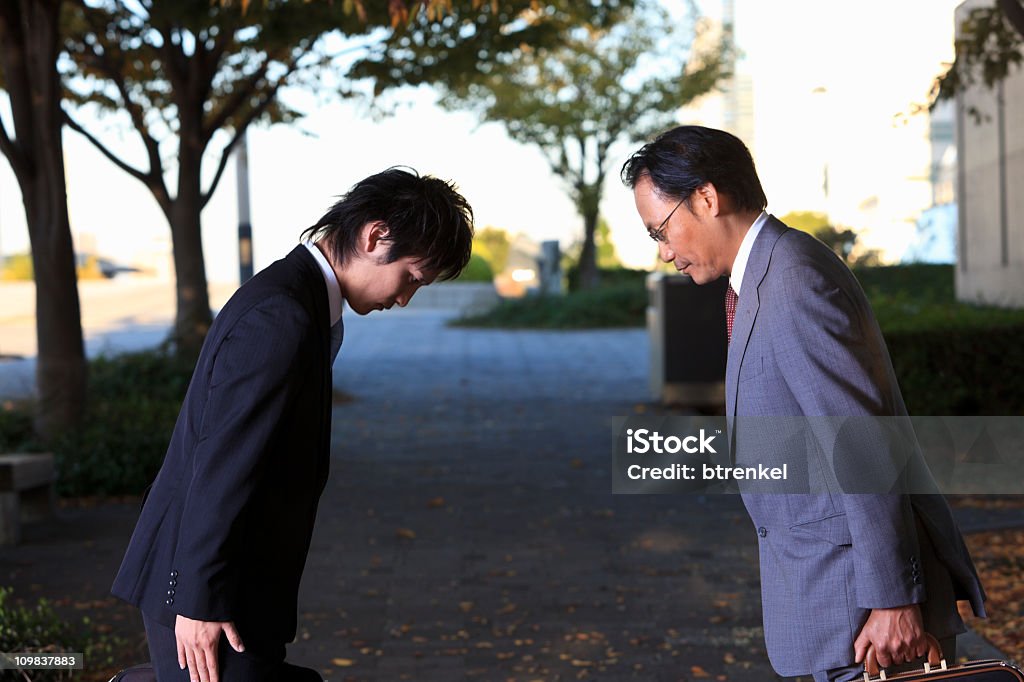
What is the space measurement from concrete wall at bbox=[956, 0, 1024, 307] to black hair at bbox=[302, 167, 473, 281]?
426 inches

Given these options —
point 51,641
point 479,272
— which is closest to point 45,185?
point 51,641

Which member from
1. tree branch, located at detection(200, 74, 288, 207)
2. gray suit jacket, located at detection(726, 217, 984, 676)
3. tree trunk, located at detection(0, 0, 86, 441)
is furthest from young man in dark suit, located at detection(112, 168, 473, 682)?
tree branch, located at detection(200, 74, 288, 207)

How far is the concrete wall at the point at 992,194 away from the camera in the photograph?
508 inches

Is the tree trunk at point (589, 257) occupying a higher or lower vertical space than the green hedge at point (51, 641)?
higher

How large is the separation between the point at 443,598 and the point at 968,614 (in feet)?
8.33

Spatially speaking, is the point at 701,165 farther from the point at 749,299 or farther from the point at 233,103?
the point at 233,103

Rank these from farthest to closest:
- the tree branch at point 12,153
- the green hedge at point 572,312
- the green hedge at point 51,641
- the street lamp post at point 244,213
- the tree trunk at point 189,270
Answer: the green hedge at point 572,312 < the street lamp post at point 244,213 < the tree trunk at point 189,270 < the tree branch at point 12,153 < the green hedge at point 51,641

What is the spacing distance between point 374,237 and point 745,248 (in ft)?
→ 2.51

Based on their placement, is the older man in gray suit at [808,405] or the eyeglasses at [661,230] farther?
the eyeglasses at [661,230]

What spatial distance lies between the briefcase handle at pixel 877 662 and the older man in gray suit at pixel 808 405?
13 millimetres

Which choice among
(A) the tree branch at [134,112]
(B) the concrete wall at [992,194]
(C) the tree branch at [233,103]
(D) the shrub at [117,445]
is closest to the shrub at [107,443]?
(D) the shrub at [117,445]

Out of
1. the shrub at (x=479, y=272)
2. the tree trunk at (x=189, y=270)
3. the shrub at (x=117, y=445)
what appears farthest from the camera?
the shrub at (x=479, y=272)

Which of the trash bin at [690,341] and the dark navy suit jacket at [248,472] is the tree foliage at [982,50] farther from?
the dark navy suit jacket at [248,472]

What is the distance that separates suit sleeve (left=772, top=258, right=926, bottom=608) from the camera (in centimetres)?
236
